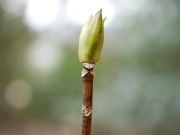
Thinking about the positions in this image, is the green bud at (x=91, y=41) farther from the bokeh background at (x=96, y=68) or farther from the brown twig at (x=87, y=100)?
the bokeh background at (x=96, y=68)

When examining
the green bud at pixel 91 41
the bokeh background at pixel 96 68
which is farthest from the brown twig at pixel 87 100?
the bokeh background at pixel 96 68

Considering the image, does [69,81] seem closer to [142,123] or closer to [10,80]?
[10,80]

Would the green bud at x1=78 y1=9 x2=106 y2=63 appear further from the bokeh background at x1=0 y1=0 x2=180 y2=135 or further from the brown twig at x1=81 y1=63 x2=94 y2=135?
the bokeh background at x1=0 y1=0 x2=180 y2=135

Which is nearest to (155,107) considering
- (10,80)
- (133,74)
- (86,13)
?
(133,74)

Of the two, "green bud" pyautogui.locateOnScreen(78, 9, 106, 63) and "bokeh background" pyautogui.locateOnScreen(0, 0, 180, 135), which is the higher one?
"bokeh background" pyautogui.locateOnScreen(0, 0, 180, 135)

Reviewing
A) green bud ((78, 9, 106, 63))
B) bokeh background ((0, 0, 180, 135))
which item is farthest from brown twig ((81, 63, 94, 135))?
bokeh background ((0, 0, 180, 135))

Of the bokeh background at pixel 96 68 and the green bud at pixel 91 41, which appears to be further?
the bokeh background at pixel 96 68

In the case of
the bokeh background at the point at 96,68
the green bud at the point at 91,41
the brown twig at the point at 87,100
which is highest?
the bokeh background at the point at 96,68
